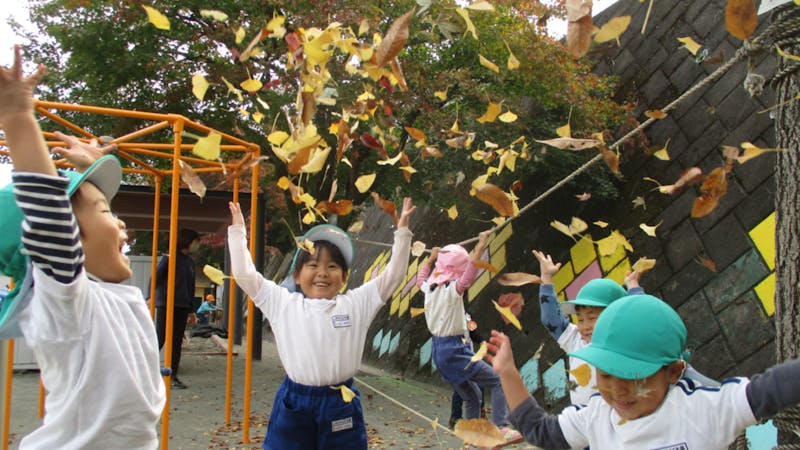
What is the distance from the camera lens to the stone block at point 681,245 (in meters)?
5.55

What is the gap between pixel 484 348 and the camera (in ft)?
7.39

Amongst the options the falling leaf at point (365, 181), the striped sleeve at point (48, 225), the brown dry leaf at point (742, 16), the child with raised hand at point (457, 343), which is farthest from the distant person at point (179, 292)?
the brown dry leaf at point (742, 16)

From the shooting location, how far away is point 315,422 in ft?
9.59

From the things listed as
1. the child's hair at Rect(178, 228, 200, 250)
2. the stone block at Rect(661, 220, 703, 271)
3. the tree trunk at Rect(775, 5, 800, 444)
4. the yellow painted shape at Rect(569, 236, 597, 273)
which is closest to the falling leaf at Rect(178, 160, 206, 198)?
the tree trunk at Rect(775, 5, 800, 444)

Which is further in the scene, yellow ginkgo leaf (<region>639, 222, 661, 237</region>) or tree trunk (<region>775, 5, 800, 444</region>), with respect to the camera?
yellow ginkgo leaf (<region>639, 222, 661, 237</region>)

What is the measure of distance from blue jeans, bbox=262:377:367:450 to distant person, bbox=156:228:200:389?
408 centimetres

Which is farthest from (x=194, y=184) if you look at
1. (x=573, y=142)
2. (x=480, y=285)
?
(x=480, y=285)

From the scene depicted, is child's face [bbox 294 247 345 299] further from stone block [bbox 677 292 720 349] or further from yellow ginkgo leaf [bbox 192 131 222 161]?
stone block [bbox 677 292 720 349]

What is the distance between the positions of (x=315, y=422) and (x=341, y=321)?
441mm

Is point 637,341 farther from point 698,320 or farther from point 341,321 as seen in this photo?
point 698,320

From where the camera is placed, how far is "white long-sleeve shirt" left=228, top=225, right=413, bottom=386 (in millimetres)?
2982

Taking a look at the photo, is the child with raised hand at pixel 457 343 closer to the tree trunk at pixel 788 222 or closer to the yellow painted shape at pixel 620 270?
the yellow painted shape at pixel 620 270

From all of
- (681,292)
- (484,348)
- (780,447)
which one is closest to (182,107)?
(681,292)

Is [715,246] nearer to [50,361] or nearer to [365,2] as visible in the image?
[365,2]
